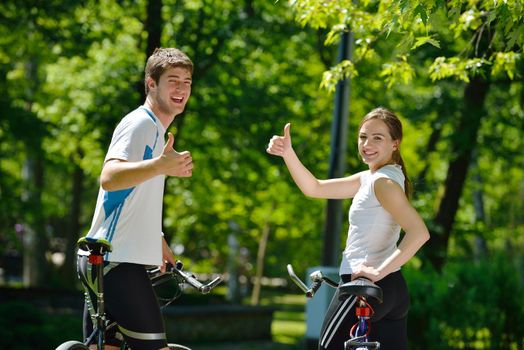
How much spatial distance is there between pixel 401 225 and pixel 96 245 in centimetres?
147

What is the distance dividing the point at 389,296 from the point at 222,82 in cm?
1374

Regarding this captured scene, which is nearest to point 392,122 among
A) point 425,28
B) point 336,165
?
point 425,28

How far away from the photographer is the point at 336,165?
38.1 feet

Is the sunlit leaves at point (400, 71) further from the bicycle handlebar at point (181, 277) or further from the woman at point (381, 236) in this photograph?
the bicycle handlebar at point (181, 277)

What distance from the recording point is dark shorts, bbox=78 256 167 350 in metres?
4.30

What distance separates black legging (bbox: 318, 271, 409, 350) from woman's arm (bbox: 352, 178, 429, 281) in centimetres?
18

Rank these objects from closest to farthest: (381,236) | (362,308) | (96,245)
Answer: (96,245) → (362,308) → (381,236)

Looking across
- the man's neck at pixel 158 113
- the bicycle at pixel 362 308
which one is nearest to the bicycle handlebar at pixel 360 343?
the bicycle at pixel 362 308

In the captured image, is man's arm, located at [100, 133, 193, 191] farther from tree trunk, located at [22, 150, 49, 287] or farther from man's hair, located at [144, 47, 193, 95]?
tree trunk, located at [22, 150, 49, 287]

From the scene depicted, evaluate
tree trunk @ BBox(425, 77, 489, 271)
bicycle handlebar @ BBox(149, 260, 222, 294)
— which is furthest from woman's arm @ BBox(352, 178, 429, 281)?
tree trunk @ BBox(425, 77, 489, 271)

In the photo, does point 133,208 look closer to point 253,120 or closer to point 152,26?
point 152,26

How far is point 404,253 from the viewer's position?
14.4 feet

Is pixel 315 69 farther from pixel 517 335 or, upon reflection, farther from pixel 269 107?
pixel 517 335

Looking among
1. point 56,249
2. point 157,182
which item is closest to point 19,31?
point 157,182
